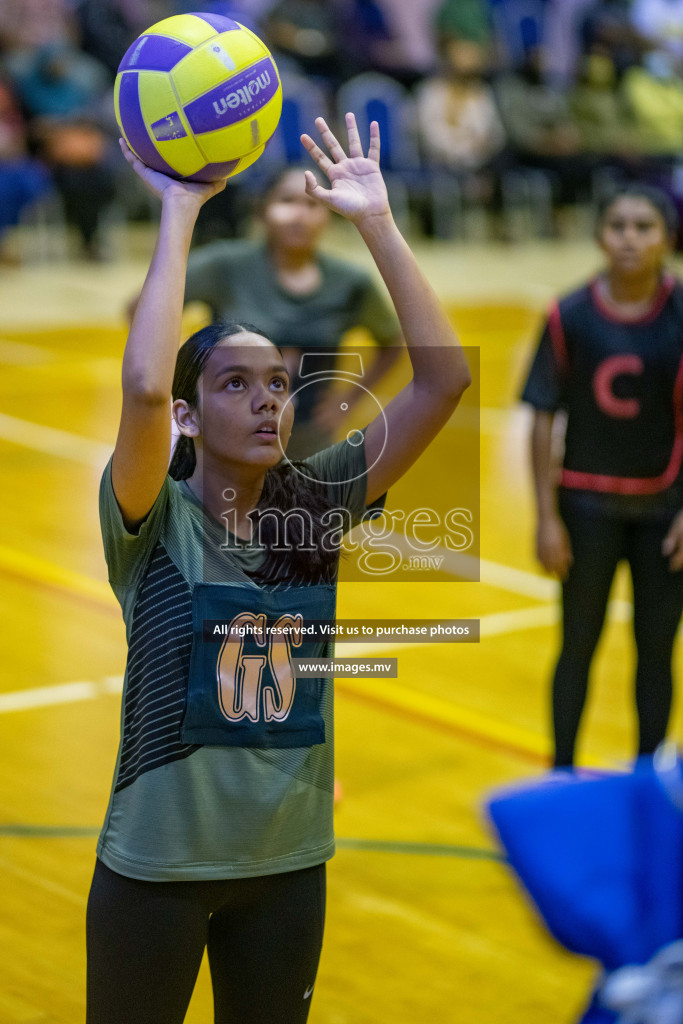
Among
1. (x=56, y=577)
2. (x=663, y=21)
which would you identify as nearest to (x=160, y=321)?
(x=56, y=577)

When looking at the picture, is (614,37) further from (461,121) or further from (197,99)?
(197,99)

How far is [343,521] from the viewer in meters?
2.13

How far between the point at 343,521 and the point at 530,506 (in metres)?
5.33

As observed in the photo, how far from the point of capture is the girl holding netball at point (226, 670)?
6.44 feet

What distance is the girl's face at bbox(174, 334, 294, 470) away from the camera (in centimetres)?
200

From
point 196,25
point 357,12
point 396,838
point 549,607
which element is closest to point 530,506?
point 549,607

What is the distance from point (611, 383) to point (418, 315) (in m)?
1.92

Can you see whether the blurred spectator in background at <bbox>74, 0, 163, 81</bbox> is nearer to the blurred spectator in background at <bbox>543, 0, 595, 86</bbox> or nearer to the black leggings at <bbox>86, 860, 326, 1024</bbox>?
the blurred spectator in background at <bbox>543, 0, 595, 86</bbox>

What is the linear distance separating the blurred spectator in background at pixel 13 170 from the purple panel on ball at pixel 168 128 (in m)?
10.2

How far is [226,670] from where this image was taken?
199 cm

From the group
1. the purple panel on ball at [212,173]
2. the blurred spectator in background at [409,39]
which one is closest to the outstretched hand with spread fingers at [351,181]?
the purple panel on ball at [212,173]

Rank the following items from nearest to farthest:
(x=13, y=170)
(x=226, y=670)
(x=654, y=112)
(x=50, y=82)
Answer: (x=226, y=670) → (x=13, y=170) → (x=50, y=82) → (x=654, y=112)

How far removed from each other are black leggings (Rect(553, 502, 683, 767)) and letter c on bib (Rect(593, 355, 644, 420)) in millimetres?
297

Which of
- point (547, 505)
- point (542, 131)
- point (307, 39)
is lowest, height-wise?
point (547, 505)
